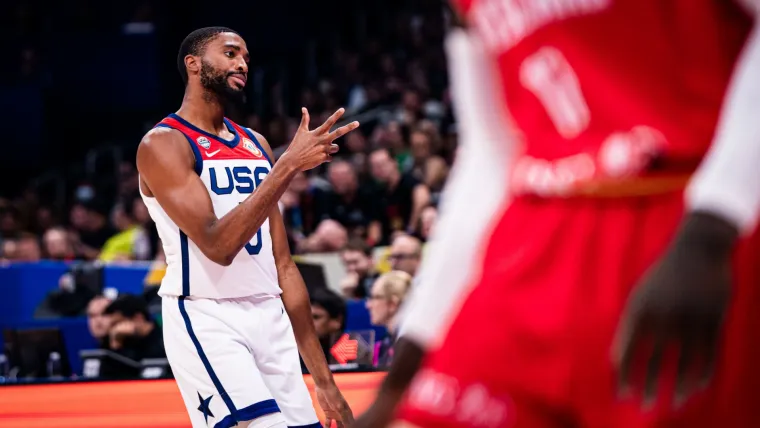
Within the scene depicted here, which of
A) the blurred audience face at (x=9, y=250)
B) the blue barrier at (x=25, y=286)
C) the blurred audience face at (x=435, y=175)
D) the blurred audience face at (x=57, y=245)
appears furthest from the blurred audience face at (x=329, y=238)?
the blurred audience face at (x=9, y=250)

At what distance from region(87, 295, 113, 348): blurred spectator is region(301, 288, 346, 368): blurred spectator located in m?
1.54

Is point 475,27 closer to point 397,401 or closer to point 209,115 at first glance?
point 397,401

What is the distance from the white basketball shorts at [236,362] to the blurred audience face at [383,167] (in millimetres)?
5800

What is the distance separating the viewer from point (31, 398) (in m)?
6.52

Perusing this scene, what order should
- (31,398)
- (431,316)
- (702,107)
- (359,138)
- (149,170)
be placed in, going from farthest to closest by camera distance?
(359,138) → (31,398) → (149,170) → (431,316) → (702,107)

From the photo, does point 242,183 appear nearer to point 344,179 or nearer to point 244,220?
point 244,220

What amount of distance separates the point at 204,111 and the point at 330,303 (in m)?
3.22

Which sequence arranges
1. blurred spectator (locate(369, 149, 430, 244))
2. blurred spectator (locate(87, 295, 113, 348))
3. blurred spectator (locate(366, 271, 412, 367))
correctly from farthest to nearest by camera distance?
blurred spectator (locate(369, 149, 430, 244)) < blurred spectator (locate(87, 295, 113, 348)) < blurred spectator (locate(366, 271, 412, 367))

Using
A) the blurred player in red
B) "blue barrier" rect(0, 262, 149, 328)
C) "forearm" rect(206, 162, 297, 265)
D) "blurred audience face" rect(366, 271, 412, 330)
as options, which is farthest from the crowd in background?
the blurred player in red

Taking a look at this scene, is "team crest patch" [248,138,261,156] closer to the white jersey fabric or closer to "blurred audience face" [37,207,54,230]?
the white jersey fabric

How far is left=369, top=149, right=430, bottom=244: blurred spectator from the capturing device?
9.31 metres

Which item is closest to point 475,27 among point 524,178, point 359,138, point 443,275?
point 524,178

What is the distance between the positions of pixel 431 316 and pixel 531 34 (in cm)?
44

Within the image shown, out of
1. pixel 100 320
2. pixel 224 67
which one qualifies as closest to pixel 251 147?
pixel 224 67
